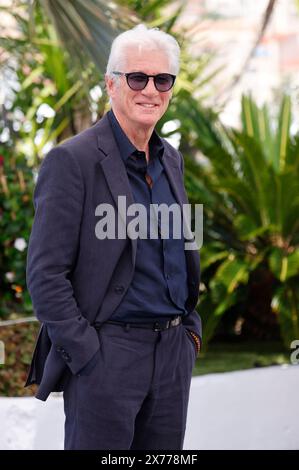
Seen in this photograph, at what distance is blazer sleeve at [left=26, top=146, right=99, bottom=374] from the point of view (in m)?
2.60

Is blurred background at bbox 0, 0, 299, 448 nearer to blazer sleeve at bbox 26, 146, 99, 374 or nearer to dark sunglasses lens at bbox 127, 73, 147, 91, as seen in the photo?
dark sunglasses lens at bbox 127, 73, 147, 91

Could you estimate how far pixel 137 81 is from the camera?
2.73 m

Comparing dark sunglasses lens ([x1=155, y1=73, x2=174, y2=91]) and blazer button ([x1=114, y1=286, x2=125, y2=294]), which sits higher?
dark sunglasses lens ([x1=155, y1=73, x2=174, y2=91])

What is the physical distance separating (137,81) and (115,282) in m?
0.60

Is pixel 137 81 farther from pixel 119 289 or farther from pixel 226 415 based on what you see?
pixel 226 415

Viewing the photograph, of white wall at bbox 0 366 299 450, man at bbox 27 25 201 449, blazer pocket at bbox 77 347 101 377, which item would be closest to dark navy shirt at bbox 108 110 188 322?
man at bbox 27 25 201 449

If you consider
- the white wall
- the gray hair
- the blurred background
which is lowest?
the white wall

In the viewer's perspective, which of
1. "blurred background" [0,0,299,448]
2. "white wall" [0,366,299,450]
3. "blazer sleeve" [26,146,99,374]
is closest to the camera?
"blazer sleeve" [26,146,99,374]

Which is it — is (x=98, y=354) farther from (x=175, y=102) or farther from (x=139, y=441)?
(x=175, y=102)

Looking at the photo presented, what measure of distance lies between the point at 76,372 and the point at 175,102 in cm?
515

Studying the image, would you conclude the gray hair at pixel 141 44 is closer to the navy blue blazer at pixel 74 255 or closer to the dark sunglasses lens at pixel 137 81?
the dark sunglasses lens at pixel 137 81

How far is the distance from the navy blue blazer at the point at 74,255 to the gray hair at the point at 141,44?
0.81ft

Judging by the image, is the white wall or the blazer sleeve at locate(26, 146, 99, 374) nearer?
the blazer sleeve at locate(26, 146, 99, 374)
